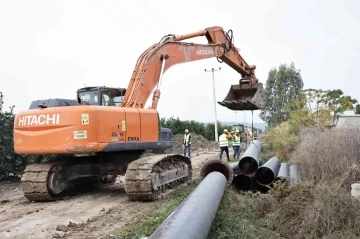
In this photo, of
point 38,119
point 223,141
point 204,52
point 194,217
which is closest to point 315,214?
point 194,217

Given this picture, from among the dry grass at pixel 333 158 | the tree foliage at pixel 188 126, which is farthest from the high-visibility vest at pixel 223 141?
the tree foliage at pixel 188 126

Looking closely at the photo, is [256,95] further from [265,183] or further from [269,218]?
[269,218]

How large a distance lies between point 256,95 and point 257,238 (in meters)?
8.02

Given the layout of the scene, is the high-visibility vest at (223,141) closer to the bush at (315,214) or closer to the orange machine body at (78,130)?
the orange machine body at (78,130)

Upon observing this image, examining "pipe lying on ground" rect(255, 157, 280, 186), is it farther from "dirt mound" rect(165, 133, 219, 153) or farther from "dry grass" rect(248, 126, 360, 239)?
"dirt mound" rect(165, 133, 219, 153)

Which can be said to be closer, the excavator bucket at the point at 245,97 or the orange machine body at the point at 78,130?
the orange machine body at the point at 78,130

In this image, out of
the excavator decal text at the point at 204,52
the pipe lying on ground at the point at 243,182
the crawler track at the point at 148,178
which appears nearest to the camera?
the crawler track at the point at 148,178

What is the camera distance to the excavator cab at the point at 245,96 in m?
13.2

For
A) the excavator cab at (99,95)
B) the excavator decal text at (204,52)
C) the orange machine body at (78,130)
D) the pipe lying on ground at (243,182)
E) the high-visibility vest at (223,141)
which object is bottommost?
the pipe lying on ground at (243,182)

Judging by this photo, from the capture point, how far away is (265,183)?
10.3m

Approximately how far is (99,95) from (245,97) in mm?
5791

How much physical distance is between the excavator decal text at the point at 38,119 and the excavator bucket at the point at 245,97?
6.22m

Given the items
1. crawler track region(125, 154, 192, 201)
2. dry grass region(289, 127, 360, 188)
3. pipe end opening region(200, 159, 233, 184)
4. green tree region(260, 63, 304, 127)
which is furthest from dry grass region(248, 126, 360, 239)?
green tree region(260, 63, 304, 127)

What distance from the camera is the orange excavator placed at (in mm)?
8602
